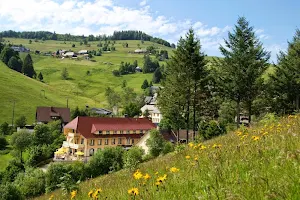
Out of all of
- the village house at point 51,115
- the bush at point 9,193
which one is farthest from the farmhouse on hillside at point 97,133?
the bush at point 9,193

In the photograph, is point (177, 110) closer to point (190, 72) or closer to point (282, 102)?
point (190, 72)

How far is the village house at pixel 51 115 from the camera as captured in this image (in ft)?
314

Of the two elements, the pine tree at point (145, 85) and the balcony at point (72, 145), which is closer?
the balcony at point (72, 145)

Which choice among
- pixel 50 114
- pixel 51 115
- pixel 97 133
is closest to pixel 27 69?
pixel 50 114

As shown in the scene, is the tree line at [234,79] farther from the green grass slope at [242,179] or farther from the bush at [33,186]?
the green grass slope at [242,179]

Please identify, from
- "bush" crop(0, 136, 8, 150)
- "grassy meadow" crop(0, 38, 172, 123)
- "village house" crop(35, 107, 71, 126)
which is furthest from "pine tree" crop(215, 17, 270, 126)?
"grassy meadow" crop(0, 38, 172, 123)

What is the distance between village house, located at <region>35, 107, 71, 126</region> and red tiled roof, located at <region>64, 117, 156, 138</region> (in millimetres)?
28854

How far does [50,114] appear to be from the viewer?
9788 cm

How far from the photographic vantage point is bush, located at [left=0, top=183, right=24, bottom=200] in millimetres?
31234

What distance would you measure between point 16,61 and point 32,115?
72.0 metres

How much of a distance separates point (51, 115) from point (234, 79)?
2993 inches

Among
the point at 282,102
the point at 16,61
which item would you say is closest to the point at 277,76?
the point at 282,102

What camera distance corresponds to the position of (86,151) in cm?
6581

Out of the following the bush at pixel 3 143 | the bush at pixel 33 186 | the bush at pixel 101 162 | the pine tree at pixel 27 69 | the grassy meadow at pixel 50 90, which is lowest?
the bush at pixel 3 143
